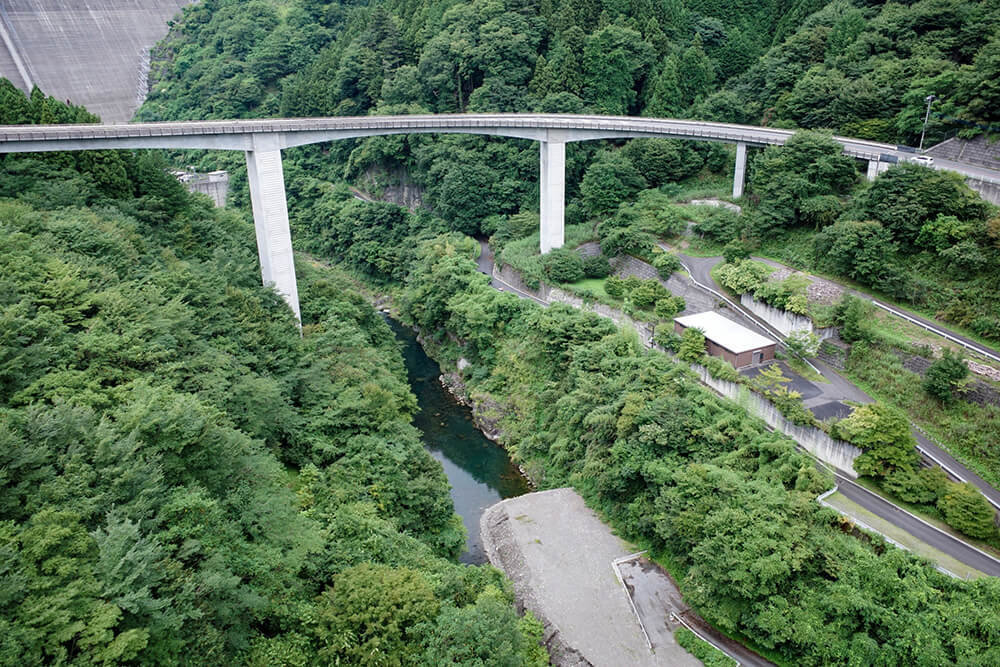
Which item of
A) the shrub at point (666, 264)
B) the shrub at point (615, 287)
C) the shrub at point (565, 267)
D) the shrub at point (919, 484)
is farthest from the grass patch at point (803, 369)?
the shrub at point (565, 267)

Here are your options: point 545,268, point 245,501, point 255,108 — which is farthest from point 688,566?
point 255,108

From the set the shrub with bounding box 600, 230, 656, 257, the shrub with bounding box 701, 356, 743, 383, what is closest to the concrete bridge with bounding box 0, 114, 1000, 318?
the shrub with bounding box 600, 230, 656, 257

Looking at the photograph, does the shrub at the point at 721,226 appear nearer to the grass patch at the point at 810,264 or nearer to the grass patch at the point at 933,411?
the grass patch at the point at 810,264

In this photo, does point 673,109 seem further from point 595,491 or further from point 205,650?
point 205,650

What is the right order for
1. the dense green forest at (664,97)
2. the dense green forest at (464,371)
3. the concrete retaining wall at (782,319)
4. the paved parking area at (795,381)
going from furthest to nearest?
the dense green forest at (664,97), the concrete retaining wall at (782,319), the paved parking area at (795,381), the dense green forest at (464,371)

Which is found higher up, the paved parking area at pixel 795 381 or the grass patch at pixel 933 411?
the grass patch at pixel 933 411

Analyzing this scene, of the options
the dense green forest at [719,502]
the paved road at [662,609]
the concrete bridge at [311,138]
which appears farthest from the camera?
the concrete bridge at [311,138]

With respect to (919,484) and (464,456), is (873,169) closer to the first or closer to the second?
(919,484)
